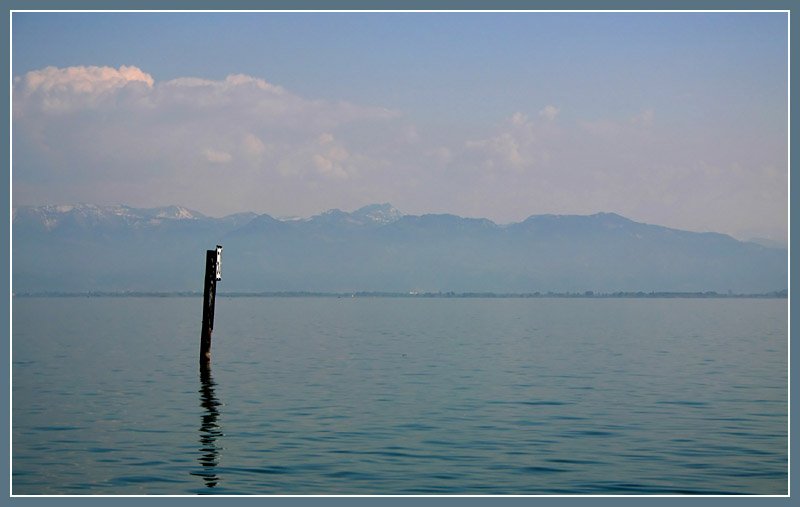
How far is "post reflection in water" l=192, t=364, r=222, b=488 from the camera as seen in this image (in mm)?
23344

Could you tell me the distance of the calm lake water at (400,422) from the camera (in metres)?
23.1

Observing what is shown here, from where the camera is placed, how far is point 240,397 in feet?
120

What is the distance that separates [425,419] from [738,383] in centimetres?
1651

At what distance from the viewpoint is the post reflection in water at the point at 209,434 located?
2334cm

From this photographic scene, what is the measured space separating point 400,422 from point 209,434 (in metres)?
5.78

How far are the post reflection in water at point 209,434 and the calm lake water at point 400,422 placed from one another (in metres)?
0.06

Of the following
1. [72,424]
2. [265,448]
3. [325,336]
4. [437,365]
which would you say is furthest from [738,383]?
[325,336]

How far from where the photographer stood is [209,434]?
2845 cm

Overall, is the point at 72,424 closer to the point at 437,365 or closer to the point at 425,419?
the point at 425,419

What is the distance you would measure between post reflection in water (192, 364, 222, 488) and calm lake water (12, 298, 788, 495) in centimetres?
6

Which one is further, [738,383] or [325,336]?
[325,336]

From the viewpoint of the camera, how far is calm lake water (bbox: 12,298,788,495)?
75.9 feet

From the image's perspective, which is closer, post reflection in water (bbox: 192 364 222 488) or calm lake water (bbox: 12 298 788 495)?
calm lake water (bbox: 12 298 788 495)

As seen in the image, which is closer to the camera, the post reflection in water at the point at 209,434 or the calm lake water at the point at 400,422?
the calm lake water at the point at 400,422
